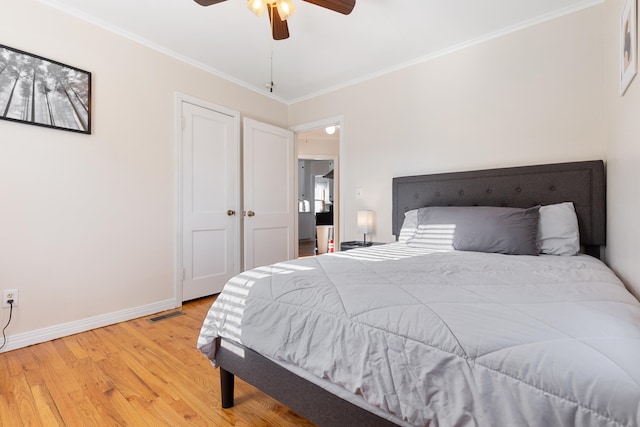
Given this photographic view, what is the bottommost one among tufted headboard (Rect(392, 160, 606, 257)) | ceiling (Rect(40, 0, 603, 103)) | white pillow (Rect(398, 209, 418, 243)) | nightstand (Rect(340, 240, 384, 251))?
nightstand (Rect(340, 240, 384, 251))

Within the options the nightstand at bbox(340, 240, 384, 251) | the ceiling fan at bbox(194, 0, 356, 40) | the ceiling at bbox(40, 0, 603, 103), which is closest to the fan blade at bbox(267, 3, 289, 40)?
the ceiling fan at bbox(194, 0, 356, 40)

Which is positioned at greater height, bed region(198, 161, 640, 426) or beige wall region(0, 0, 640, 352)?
beige wall region(0, 0, 640, 352)

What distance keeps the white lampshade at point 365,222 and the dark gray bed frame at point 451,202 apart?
0.25 m

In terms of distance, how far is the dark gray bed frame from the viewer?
0.98 m

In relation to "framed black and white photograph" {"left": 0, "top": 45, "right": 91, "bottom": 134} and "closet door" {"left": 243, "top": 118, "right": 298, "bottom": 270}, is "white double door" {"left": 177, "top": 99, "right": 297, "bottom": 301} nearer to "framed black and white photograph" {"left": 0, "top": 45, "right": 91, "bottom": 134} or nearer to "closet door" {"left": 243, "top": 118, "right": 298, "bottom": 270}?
"closet door" {"left": 243, "top": 118, "right": 298, "bottom": 270}

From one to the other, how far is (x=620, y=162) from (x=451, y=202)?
3.74 ft

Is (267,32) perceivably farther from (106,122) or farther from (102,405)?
(102,405)

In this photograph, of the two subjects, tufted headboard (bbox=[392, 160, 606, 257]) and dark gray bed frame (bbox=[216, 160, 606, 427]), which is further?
tufted headboard (bbox=[392, 160, 606, 257])

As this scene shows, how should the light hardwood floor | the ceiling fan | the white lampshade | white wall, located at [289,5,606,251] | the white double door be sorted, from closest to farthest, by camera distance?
the light hardwood floor < the ceiling fan < white wall, located at [289,5,606,251] < the white double door < the white lampshade

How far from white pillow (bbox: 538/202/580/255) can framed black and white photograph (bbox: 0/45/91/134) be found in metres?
3.39

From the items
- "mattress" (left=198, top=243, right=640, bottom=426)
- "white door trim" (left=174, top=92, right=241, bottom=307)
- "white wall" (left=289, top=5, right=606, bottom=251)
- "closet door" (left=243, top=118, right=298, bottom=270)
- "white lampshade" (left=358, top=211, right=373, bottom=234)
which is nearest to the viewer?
"mattress" (left=198, top=243, right=640, bottom=426)

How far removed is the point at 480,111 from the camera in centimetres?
264

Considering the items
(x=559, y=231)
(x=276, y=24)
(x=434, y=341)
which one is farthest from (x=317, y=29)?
(x=434, y=341)

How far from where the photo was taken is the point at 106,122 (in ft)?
8.07
